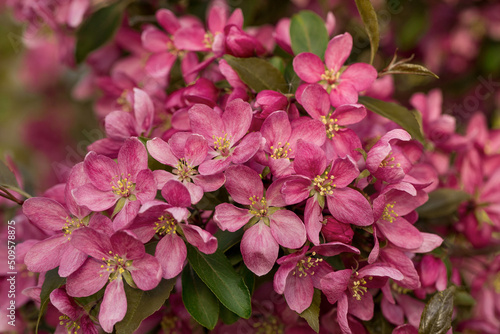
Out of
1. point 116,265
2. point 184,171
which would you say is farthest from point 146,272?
point 184,171

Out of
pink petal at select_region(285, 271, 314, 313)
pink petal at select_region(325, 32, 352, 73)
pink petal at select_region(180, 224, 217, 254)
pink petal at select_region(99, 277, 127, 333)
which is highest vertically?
pink petal at select_region(325, 32, 352, 73)

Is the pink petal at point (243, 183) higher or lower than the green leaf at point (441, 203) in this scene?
higher

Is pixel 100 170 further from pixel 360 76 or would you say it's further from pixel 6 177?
pixel 360 76

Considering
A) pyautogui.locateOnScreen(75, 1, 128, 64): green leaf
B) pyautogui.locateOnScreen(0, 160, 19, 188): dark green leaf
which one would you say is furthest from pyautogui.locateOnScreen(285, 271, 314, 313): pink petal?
pyautogui.locateOnScreen(75, 1, 128, 64): green leaf

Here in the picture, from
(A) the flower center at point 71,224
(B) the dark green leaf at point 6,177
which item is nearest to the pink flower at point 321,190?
(A) the flower center at point 71,224

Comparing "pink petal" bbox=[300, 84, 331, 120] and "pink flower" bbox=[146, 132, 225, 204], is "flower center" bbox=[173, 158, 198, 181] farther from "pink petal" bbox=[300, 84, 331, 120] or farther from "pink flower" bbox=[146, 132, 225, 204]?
"pink petal" bbox=[300, 84, 331, 120]

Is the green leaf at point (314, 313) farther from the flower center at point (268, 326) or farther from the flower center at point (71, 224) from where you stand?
the flower center at point (71, 224)
